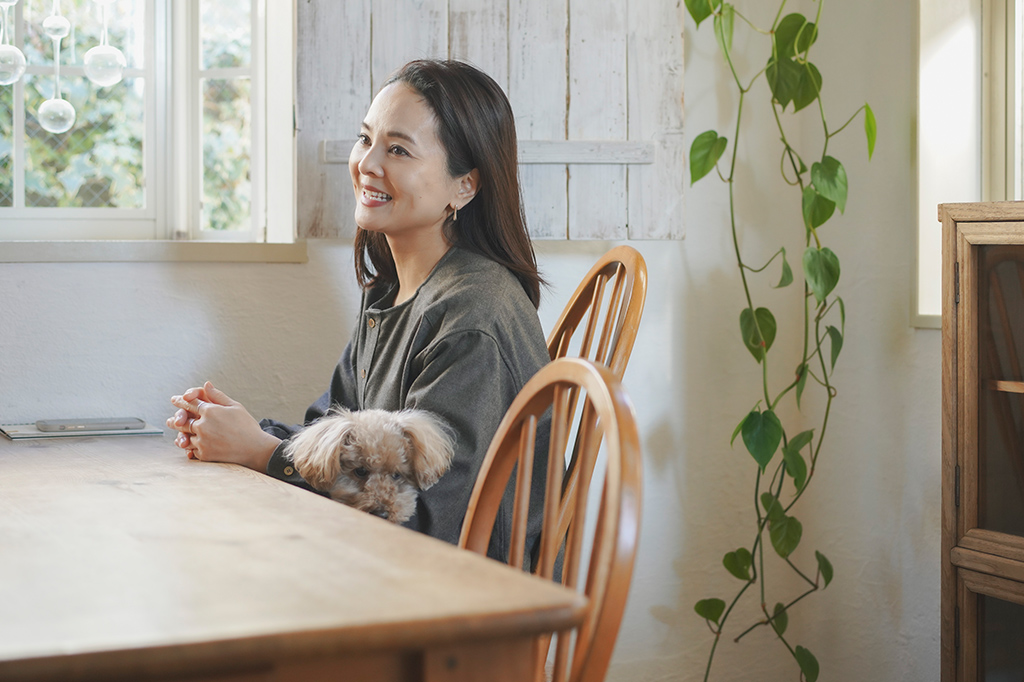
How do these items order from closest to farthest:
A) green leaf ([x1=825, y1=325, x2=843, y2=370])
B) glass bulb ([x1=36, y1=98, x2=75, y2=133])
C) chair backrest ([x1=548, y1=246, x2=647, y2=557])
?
chair backrest ([x1=548, y1=246, x2=647, y2=557])
glass bulb ([x1=36, y1=98, x2=75, y2=133])
green leaf ([x1=825, y1=325, x2=843, y2=370])

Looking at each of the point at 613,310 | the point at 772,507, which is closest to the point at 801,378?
the point at 772,507

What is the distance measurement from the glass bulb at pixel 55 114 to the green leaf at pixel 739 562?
178 centimetres

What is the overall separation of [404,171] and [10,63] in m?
0.80

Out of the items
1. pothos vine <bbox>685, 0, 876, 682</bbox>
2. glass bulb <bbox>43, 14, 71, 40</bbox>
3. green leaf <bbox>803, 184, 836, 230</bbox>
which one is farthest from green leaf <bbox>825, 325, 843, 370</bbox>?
glass bulb <bbox>43, 14, 71, 40</bbox>

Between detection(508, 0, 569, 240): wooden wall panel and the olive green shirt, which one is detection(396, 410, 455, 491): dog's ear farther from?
detection(508, 0, 569, 240): wooden wall panel

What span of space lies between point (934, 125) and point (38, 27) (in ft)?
6.60

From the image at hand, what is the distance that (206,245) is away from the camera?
2152mm

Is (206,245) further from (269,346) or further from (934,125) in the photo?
(934,125)

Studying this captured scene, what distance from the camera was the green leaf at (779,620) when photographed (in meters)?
2.44

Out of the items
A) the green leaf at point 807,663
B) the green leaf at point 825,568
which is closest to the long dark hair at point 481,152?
the green leaf at point 825,568

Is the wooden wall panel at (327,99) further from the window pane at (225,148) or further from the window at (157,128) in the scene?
the window pane at (225,148)

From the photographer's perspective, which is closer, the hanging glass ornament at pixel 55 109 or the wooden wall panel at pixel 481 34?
the hanging glass ornament at pixel 55 109

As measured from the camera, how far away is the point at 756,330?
2410mm

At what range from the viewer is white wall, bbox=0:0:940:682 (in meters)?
2.11
